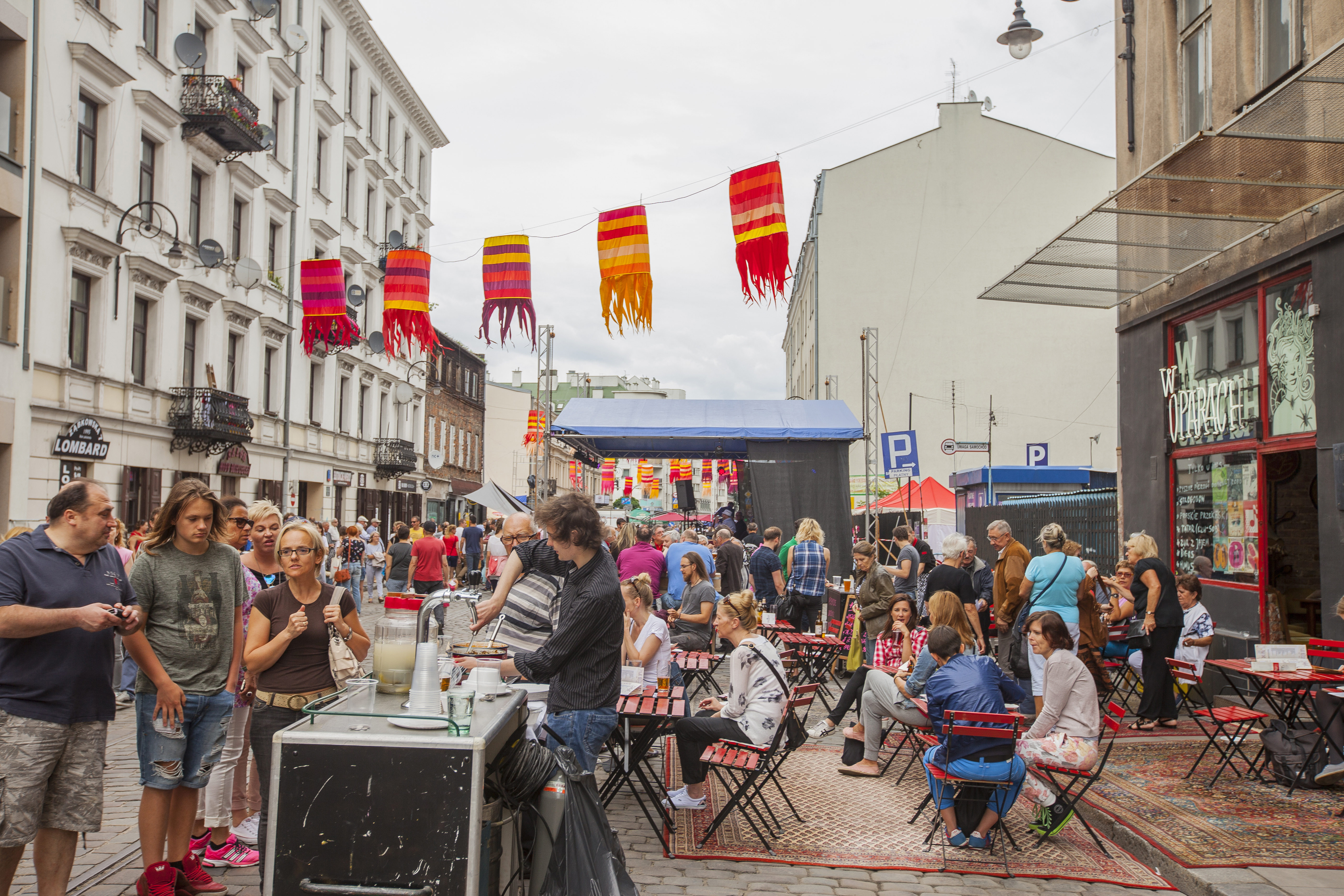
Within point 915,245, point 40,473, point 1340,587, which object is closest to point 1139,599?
point 1340,587

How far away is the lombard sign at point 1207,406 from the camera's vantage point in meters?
9.64

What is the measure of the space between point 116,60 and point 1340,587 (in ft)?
67.2

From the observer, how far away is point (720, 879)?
5.20 m

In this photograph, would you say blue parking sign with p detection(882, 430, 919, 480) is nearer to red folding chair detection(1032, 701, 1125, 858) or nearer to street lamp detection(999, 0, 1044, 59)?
street lamp detection(999, 0, 1044, 59)

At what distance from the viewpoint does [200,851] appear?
5.02 metres

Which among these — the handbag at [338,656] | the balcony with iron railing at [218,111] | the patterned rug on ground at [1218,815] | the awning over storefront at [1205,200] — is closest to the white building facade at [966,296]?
the balcony with iron railing at [218,111]

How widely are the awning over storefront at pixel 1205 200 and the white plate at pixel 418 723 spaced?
573 cm

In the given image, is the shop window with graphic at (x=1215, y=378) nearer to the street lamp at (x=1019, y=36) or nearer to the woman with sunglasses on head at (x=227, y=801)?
the street lamp at (x=1019, y=36)

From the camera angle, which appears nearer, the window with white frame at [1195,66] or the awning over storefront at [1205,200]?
the awning over storefront at [1205,200]

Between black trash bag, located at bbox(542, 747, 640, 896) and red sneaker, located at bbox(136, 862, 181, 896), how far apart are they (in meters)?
1.70

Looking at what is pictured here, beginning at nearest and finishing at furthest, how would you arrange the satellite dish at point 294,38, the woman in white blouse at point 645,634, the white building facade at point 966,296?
1. the woman in white blouse at point 645,634
2. the satellite dish at point 294,38
3. the white building facade at point 966,296

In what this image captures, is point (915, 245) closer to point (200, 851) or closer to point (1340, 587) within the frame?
point (1340, 587)

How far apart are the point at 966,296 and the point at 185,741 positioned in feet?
102

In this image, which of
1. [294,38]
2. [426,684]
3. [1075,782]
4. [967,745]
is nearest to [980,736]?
[967,745]
